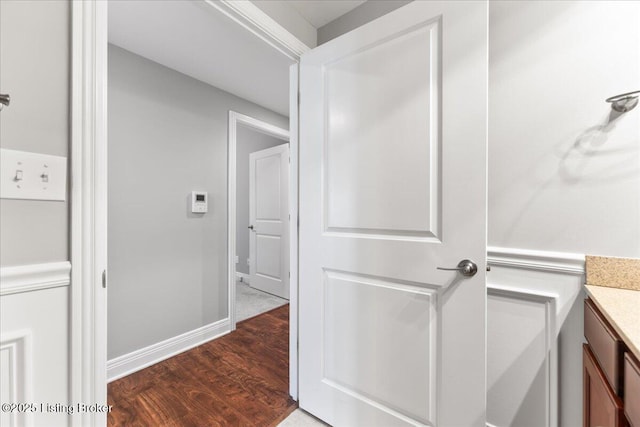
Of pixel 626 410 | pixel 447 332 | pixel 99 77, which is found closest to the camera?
pixel 626 410

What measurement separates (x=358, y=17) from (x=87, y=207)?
1.63 meters

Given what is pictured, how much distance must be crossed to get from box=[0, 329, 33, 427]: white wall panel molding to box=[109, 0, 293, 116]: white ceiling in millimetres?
1320

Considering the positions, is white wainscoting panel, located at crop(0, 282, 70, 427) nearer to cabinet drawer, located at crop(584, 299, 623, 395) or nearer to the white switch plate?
the white switch plate

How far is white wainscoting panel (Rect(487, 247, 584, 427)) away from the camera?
1.05 m

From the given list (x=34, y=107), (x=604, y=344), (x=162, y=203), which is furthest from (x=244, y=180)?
(x=604, y=344)

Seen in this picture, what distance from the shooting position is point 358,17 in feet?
5.08

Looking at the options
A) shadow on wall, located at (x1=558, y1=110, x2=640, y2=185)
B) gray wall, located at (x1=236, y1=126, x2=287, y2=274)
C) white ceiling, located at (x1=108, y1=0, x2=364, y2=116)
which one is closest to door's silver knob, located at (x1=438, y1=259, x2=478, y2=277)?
shadow on wall, located at (x1=558, y1=110, x2=640, y2=185)

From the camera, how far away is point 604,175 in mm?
990

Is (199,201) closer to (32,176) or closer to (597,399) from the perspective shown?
(32,176)

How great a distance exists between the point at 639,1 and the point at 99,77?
71.4 inches

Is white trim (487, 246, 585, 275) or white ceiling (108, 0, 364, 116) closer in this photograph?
white trim (487, 246, 585, 275)

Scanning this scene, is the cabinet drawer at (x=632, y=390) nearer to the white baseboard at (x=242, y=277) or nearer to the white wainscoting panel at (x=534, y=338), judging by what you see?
the white wainscoting panel at (x=534, y=338)

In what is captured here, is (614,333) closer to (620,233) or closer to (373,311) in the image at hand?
(620,233)

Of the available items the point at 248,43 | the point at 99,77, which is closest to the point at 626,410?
the point at 99,77
